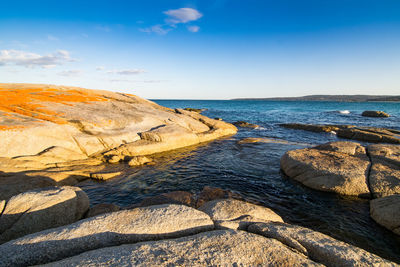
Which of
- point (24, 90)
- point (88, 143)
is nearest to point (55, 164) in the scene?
point (88, 143)

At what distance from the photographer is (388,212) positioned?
682 centimetres

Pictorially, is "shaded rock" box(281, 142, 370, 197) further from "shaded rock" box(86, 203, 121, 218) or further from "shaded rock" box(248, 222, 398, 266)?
"shaded rock" box(86, 203, 121, 218)

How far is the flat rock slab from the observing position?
315 centimetres

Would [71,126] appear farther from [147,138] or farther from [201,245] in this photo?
[201,245]

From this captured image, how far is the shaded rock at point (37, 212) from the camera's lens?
16.3 ft

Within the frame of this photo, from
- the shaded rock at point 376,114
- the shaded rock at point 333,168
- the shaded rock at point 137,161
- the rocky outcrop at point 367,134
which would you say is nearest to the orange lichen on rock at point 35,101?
the shaded rock at point 137,161

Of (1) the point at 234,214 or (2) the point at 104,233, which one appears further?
(1) the point at 234,214

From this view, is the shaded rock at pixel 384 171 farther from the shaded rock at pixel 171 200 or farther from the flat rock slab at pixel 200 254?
the shaded rock at pixel 171 200

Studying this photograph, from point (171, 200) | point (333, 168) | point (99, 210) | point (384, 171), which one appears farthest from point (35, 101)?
point (384, 171)

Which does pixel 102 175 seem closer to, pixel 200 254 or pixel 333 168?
pixel 200 254

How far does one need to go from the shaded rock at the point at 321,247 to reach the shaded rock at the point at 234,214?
1.47 ft

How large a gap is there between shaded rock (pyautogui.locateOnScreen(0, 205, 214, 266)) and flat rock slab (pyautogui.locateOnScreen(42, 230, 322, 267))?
52 centimetres

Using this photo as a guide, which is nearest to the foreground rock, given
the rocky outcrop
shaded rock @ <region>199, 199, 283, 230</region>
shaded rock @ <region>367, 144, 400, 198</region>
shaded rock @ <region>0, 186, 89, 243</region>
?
shaded rock @ <region>0, 186, 89, 243</region>

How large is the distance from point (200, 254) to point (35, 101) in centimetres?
2063
